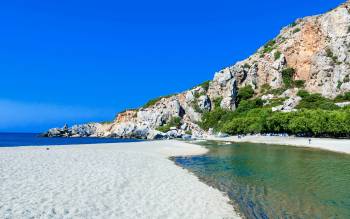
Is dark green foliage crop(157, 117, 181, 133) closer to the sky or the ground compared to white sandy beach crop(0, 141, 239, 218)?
closer to the sky

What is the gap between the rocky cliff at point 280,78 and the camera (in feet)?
520

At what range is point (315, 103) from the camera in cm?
14525

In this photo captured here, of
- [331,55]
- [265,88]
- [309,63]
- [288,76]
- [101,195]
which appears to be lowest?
[101,195]

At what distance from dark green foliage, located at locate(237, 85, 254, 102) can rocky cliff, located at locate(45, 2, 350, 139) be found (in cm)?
254

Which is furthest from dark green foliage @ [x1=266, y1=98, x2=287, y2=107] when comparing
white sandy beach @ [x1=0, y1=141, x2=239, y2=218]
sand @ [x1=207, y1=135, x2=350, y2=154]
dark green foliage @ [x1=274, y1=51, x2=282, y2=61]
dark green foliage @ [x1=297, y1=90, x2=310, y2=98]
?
white sandy beach @ [x1=0, y1=141, x2=239, y2=218]

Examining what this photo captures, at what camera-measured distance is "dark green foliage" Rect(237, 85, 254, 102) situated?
184m

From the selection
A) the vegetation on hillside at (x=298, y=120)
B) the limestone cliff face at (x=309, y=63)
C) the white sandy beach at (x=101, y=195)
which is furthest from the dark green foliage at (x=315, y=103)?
the white sandy beach at (x=101, y=195)

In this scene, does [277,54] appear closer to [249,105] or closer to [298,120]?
[249,105]

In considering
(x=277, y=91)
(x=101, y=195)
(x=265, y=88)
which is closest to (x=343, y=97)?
(x=277, y=91)

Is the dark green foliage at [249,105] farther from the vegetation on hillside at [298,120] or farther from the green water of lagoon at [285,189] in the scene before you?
the green water of lagoon at [285,189]

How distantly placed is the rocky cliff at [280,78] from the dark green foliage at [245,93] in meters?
2.54

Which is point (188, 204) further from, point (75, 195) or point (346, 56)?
point (346, 56)

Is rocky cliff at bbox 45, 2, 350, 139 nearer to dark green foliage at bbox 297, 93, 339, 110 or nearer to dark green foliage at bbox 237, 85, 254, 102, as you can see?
dark green foliage at bbox 237, 85, 254, 102

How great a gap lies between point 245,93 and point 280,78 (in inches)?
782
